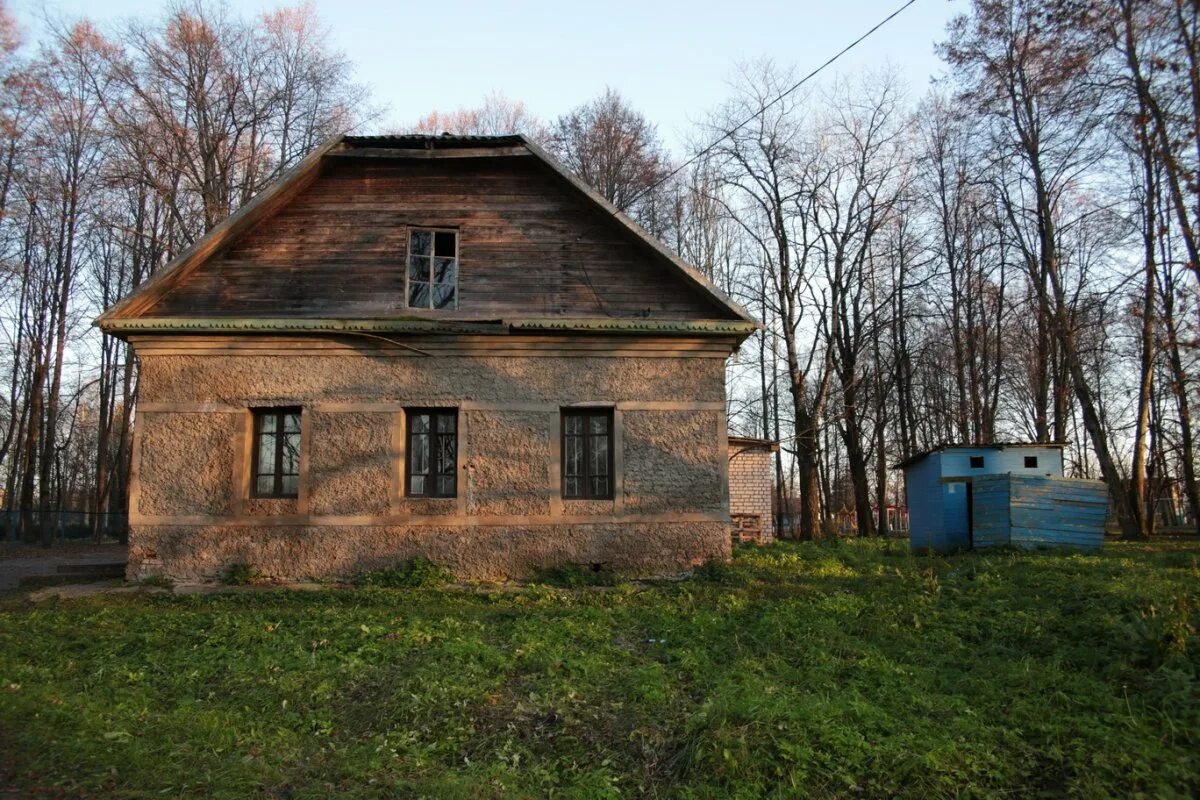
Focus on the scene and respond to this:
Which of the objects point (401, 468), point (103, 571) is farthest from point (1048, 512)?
point (103, 571)

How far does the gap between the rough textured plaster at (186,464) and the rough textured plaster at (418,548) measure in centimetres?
38

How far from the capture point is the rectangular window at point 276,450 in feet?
42.6

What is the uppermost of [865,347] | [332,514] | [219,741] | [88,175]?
[88,175]

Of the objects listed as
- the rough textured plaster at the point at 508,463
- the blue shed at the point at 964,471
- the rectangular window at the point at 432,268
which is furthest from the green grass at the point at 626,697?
the blue shed at the point at 964,471

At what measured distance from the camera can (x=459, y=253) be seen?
13.5m

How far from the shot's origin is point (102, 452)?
109 ft

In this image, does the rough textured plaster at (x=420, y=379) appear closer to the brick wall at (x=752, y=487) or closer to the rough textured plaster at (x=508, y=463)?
A: the rough textured plaster at (x=508, y=463)

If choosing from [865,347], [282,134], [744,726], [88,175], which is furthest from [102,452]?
[744,726]

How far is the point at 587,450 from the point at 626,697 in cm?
677

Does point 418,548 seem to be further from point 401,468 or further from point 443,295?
point 443,295

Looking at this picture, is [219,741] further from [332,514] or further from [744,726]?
[332,514]

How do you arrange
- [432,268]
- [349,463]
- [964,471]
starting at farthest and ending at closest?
[964,471], [432,268], [349,463]

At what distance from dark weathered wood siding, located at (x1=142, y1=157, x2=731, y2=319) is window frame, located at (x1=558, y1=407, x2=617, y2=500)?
1.62 m

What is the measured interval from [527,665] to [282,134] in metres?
25.0
